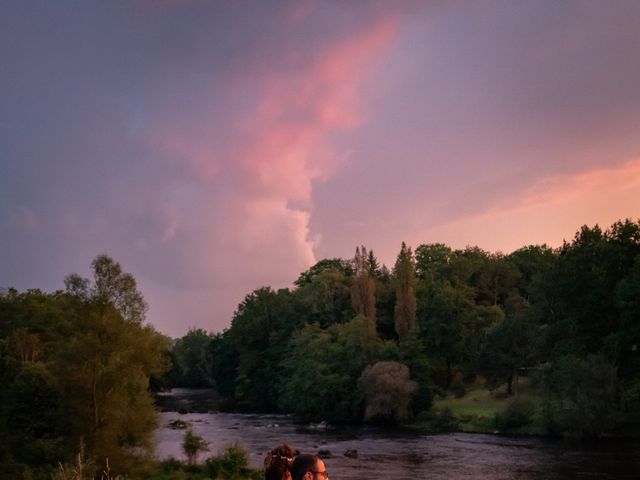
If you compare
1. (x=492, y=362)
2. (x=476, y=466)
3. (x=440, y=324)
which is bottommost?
(x=476, y=466)

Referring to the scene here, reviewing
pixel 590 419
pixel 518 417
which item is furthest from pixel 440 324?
pixel 590 419

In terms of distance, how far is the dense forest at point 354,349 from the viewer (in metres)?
Answer: 40.9

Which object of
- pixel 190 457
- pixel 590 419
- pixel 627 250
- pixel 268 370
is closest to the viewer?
pixel 190 457

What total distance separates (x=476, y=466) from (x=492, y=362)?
104 ft

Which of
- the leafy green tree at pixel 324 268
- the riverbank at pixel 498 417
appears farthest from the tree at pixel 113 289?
the leafy green tree at pixel 324 268

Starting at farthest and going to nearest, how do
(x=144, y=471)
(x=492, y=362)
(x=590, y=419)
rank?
(x=492, y=362) → (x=590, y=419) → (x=144, y=471)

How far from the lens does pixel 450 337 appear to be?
93375mm

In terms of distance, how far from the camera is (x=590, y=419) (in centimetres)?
5616

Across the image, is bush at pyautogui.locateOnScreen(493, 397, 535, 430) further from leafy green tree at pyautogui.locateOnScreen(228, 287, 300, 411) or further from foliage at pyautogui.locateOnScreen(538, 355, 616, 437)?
leafy green tree at pyautogui.locateOnScreen(228, 287, 300, 411)

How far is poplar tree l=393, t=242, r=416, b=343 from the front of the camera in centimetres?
9388

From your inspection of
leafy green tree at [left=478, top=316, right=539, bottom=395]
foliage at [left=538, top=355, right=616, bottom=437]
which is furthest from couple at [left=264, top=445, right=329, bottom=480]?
leafy green tree at [left=478, top=316, right=539, bottom=395]

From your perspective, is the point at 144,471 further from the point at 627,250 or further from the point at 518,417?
the point at 627,250

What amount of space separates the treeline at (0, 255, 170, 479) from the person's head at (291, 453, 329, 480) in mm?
36456

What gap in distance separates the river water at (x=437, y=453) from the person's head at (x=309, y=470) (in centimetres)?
4021
